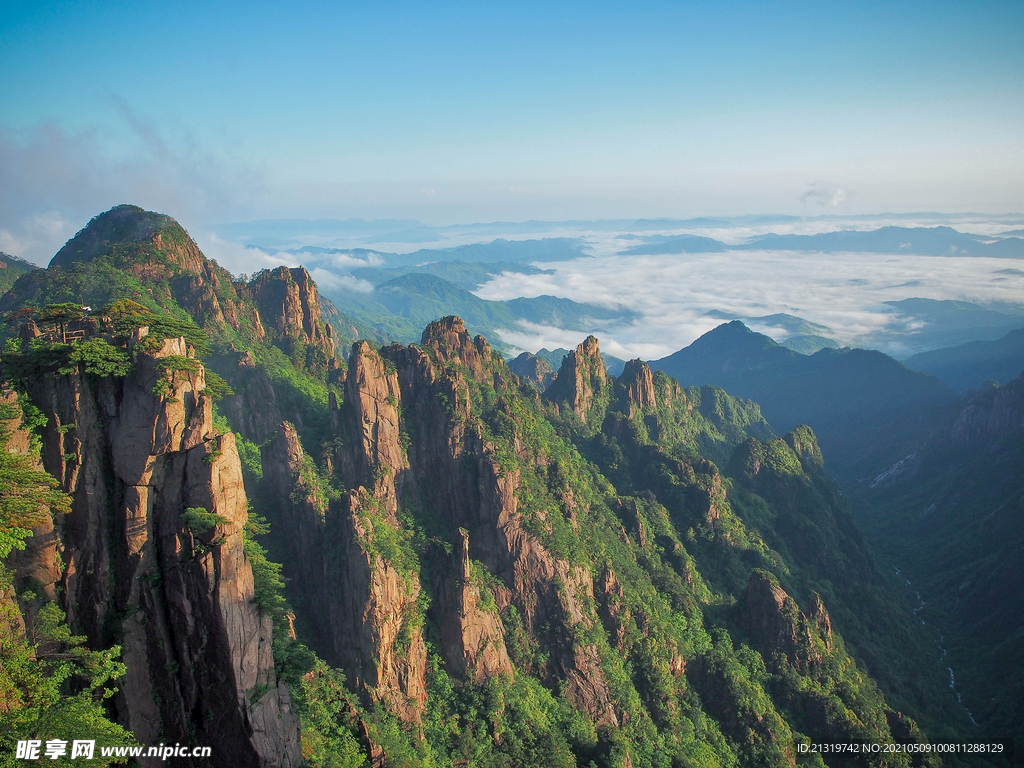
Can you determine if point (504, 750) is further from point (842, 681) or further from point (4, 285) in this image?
point (4, 285)

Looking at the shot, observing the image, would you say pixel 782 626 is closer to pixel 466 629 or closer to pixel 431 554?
pixel 466 629

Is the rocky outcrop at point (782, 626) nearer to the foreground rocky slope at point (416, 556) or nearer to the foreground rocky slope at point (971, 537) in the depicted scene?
the foreground rocky slope at point (416, 556)

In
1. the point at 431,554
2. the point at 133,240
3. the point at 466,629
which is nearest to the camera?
the point at 466,629

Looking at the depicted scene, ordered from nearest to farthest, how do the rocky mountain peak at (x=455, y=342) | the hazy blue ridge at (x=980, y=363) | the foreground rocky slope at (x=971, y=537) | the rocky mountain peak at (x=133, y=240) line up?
the foreground rocky slope at (x=971, y=537) < the rocky mountain peak at (x=455, y=342) < the rocky mountain peak at (x=133, y=240) < the hazy blue ridge at (x=980, y=363)

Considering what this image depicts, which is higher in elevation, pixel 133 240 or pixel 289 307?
pixel 133 240

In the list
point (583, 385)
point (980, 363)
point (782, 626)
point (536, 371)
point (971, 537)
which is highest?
point (583, 385)

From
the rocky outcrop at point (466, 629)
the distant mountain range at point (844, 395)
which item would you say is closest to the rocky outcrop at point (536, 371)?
the distant mountain range at point (844, 395)

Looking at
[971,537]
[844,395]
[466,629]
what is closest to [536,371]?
[844,395]

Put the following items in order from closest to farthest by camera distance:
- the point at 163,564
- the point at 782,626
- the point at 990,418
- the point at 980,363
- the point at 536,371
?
the point at 163,564, the point at 782,626, the point at 990,418, the point at 536,371, the point at 980,363
